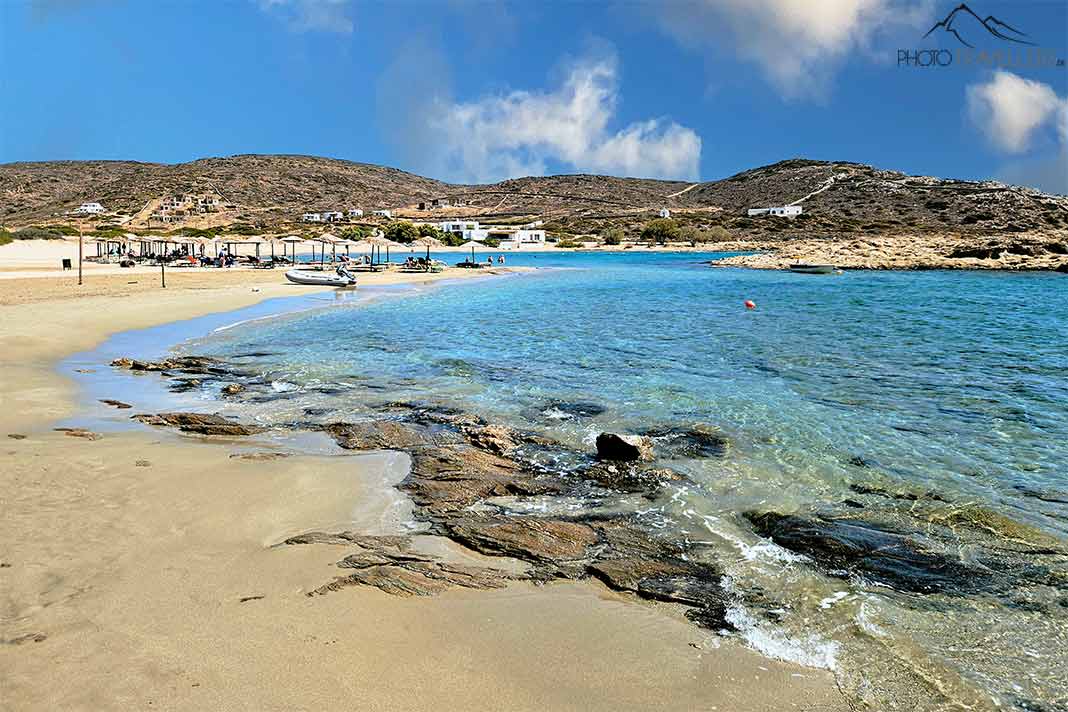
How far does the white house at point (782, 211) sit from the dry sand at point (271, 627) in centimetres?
11484

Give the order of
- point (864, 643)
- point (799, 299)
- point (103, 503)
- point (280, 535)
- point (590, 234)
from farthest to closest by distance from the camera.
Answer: point (590, 234) < point (799, 299) < point (103, 503) < point (280, 535) < point (864, 643)

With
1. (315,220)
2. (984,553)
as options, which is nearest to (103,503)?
(984,553)

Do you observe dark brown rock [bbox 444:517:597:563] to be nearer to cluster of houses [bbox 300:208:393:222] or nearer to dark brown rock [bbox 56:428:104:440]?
dark brown rock [bbox 56:428:104:440]

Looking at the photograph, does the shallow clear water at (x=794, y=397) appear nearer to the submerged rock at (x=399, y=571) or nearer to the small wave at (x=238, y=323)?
the small wave at (x=238, y=323)

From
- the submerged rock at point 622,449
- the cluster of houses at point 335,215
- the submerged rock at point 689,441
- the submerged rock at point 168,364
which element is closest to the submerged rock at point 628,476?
the submerged rock at point 622,449

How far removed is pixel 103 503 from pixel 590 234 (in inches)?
4190

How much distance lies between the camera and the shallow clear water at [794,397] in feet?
16.1

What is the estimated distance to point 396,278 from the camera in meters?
45.8

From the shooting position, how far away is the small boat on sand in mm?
52719

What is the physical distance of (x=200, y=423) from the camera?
9.56m

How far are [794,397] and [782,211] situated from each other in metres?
114

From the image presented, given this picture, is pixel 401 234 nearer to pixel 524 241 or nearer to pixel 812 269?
pixel 524 241

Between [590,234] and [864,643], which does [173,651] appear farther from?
[590,234]

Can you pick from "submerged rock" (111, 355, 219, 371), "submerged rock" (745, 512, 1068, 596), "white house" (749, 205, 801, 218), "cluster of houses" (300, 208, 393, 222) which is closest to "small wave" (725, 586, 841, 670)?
"submerged rock" (745, 512, 1068, 596)
